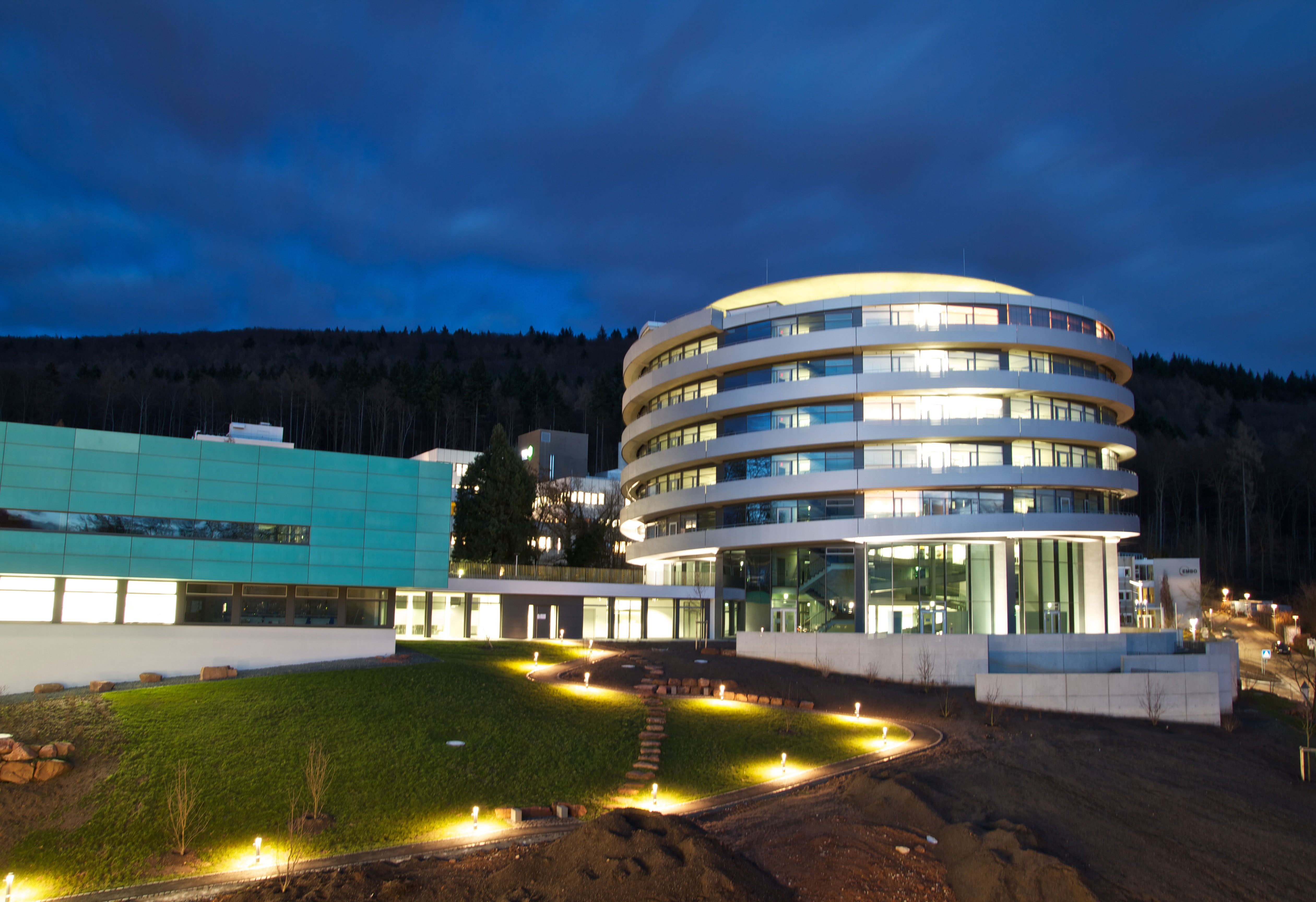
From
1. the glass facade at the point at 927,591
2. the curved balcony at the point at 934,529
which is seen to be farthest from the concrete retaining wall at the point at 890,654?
the curved balcony at the point at 934,529

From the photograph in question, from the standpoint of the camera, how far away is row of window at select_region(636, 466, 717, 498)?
62.2 m

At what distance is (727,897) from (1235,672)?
2001 inches

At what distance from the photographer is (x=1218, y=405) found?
483 ft

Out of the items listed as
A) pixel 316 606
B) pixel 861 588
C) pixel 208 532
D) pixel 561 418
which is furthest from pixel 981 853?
pixel 561 418

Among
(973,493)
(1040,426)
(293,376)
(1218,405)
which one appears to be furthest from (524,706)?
(1218,405)

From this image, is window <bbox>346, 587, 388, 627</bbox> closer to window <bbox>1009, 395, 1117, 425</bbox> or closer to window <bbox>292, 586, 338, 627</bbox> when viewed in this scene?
window <bbox>292, 586, 338, 627</bbox>

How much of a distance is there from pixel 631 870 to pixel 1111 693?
33.7 meters

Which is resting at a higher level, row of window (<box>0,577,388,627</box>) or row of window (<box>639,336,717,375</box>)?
row of window (<box>639,336,717,375</box>)

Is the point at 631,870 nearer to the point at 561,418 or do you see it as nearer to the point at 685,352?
the point at 685,352

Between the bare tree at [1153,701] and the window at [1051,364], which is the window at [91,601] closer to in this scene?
the bare tree at [1153,701]

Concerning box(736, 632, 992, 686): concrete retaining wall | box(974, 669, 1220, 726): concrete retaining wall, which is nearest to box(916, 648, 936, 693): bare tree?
box(736, 632, 992, 686): concrete retaining wall

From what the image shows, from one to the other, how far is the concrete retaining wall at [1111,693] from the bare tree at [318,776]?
2899cm

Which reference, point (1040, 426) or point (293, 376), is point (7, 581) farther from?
point (293, 376)

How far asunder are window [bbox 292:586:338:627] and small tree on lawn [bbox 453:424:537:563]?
28008 millimetres
